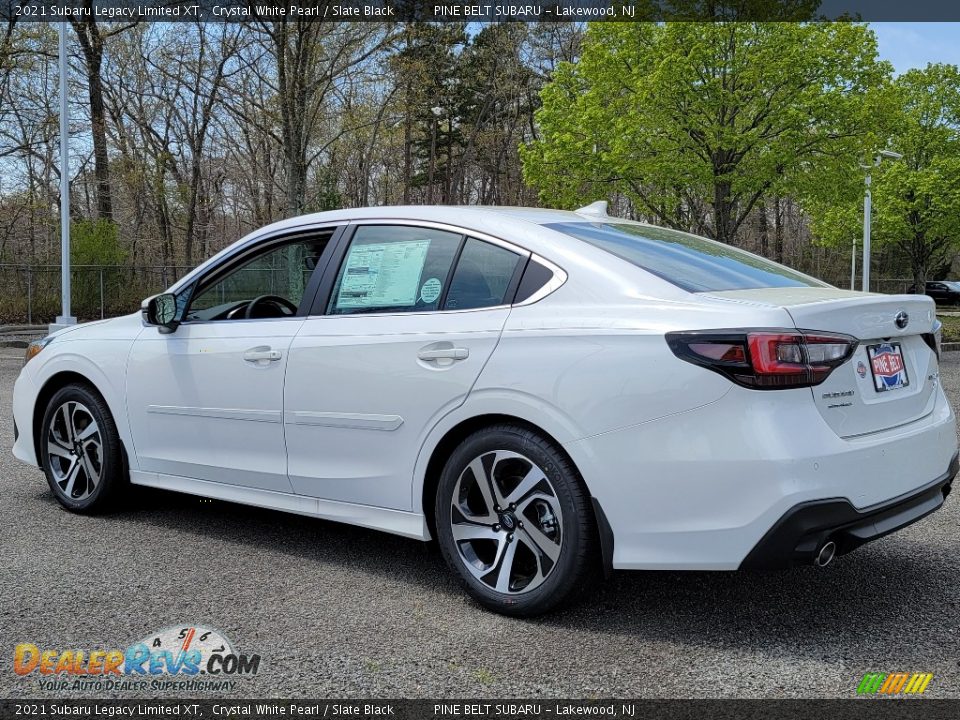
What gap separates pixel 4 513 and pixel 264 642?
→ 2.78 m

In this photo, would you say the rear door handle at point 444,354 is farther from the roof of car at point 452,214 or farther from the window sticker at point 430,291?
the roof of car at point 452,214

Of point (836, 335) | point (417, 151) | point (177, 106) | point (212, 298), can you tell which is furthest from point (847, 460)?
point (417, 151)

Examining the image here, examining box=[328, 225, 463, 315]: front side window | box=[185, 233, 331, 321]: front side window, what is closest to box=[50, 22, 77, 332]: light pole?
box=[185, 233, 331, 321]: front side window

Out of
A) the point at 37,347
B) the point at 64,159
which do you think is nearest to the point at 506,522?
the point at 37,347

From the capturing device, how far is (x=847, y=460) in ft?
10.8

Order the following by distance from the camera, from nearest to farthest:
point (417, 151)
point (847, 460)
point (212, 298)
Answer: point (847, 460)
point (212, 298)
point (417, 151)

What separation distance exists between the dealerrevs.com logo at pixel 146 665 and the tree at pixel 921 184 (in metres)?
32.1

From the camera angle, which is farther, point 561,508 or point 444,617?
point 444,617

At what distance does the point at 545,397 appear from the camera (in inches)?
141

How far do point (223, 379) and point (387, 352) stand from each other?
1066 mm

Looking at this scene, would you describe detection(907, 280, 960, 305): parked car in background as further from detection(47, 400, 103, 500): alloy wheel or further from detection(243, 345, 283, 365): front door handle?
detection(243, 345, 283, 365): front door handle

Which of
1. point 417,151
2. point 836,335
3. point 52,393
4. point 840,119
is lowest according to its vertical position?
point 52,393

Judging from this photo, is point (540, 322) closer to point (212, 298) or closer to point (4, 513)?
point (212, 298)

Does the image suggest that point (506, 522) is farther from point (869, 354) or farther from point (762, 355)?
point (869, 354)
